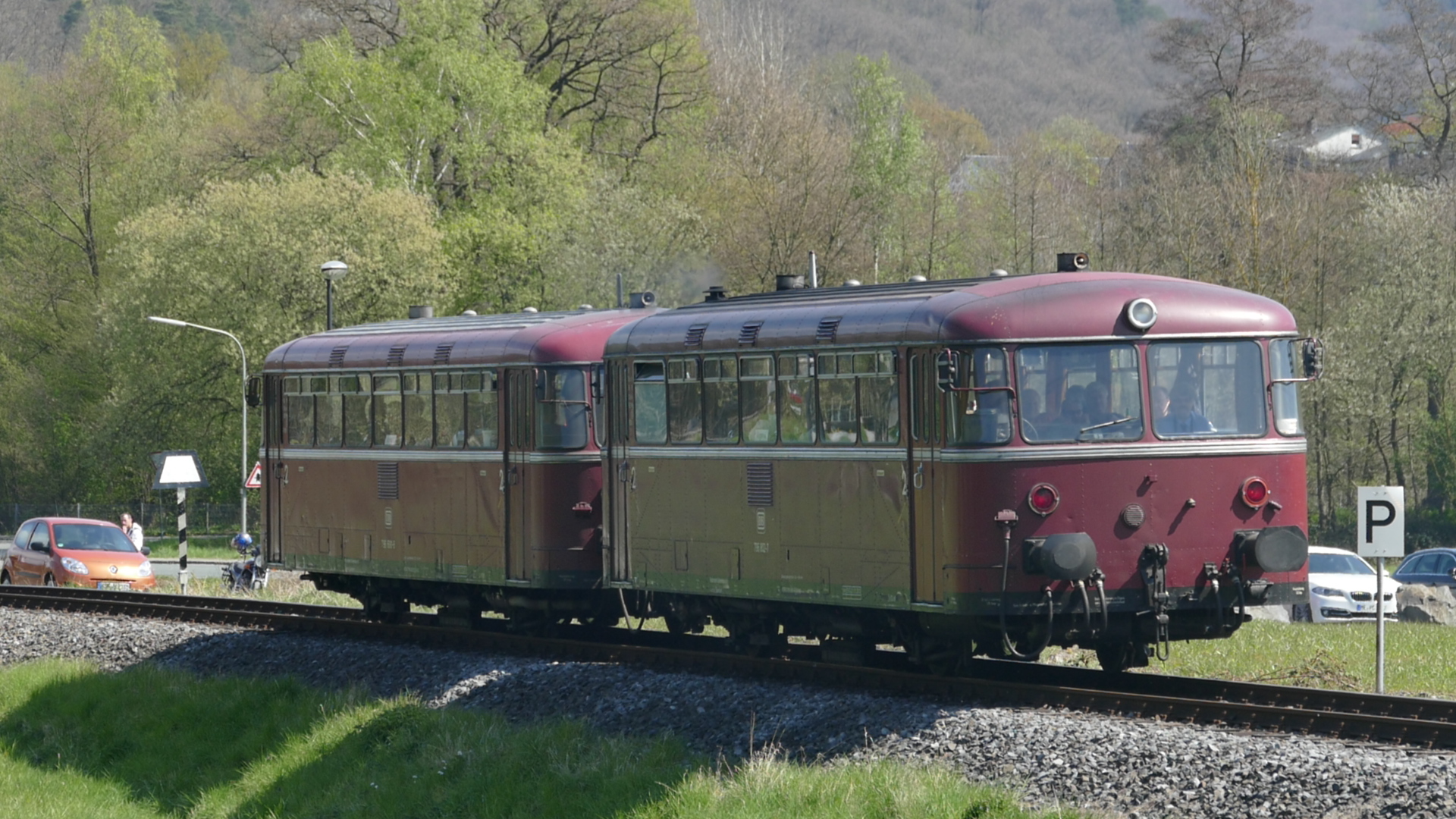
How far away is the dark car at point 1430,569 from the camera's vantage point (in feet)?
101

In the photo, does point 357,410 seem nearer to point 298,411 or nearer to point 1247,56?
point 298,411

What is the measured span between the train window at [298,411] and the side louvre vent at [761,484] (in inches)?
313

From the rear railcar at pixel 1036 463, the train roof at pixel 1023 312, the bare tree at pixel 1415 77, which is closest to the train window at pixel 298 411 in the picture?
the train roof at pixel 1023 312

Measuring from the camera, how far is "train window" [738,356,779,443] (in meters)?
15.5

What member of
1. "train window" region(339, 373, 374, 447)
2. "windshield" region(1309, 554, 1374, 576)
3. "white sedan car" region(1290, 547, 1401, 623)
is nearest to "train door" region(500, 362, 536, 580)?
"train window" region(339, 373, 374, 447)

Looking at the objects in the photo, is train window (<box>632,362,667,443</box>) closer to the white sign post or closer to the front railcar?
the front railcar

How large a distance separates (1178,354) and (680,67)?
1667 inches

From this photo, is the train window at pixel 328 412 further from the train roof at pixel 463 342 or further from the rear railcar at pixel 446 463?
the train roof at pixel 463 342

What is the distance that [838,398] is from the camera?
48.6 ft

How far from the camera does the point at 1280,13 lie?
56625 mm

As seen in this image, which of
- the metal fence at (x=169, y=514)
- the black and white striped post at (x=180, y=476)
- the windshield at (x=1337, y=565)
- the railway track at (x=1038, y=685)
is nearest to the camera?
the railway track at (x=1038, y=685)

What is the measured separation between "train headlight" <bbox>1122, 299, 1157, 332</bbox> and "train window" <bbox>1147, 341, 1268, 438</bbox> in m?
0.19

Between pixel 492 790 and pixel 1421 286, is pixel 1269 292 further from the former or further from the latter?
pixel 492 790

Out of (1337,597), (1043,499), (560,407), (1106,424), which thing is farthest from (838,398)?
(1337,597)
